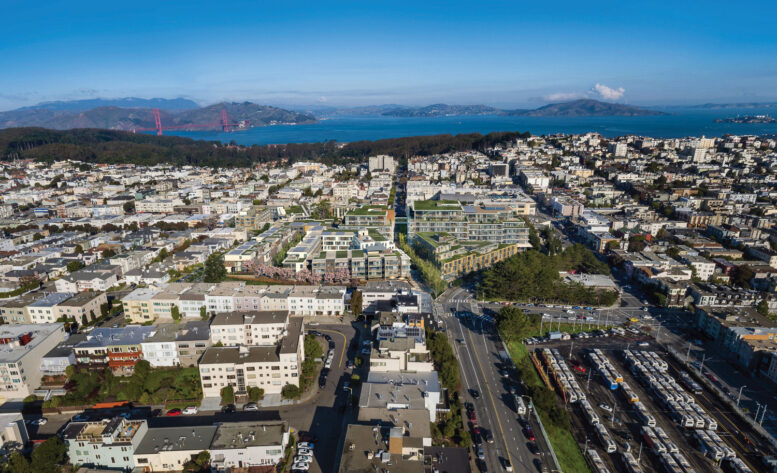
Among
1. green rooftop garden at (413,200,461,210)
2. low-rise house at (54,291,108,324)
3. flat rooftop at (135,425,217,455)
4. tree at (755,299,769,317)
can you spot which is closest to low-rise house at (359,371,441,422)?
flat rooftop at (135,425,217,455)

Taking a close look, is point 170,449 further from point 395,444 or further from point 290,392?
point 395,444

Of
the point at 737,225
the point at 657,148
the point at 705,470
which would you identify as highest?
the point at 657,148

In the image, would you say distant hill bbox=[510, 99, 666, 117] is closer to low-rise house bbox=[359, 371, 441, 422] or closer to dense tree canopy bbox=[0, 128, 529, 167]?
dense tree canopy bbox=[0, 128, 529, 167]

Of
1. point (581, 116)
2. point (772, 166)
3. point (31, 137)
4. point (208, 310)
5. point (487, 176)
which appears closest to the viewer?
point (208, 310)

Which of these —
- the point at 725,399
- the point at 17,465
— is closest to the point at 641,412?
the point at 725,399

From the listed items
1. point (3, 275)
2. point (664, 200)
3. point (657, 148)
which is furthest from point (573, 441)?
point (657, 148)

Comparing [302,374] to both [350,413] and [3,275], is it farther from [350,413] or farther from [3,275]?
[3,275]

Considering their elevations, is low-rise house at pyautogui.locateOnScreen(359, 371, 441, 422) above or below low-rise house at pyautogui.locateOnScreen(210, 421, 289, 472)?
above
